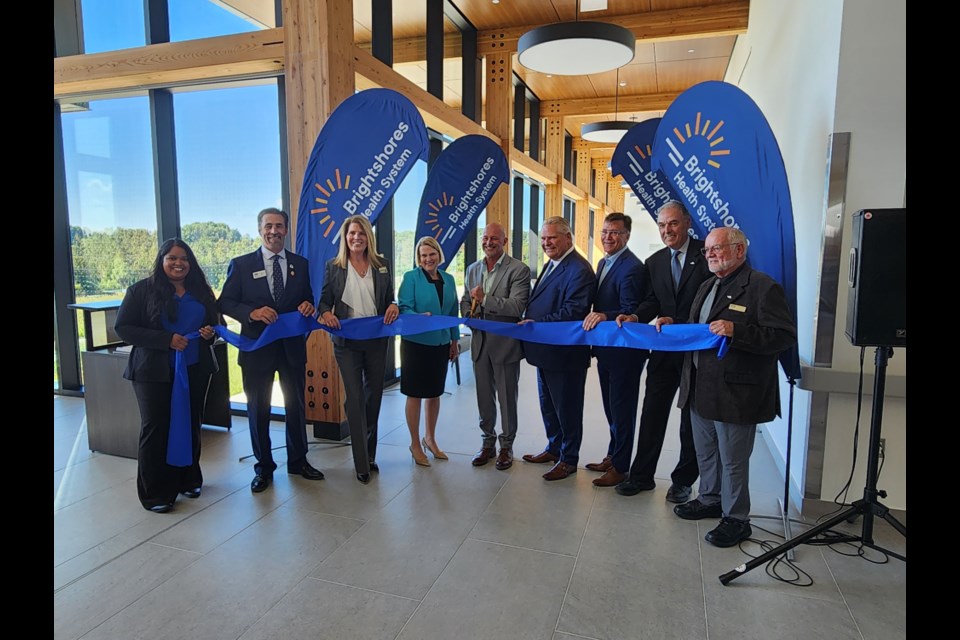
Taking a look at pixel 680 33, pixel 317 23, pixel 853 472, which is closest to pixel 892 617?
pixel 853 472

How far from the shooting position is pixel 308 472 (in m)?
3.71

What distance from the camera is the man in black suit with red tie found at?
3.31 metres

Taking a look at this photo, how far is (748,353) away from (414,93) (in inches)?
176

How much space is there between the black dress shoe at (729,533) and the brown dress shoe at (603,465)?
86cm

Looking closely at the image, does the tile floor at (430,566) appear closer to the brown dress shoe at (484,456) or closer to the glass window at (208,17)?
the brown dress shoe at (484,456)

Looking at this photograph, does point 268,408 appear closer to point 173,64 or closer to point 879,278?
point 173,64

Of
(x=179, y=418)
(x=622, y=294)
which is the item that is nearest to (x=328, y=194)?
(x=179, y=418)

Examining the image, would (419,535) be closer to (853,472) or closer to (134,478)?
(134,478)

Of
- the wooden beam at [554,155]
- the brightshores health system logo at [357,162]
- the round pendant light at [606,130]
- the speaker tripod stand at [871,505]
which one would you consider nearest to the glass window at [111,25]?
the brightshores health system logo at [357,162]

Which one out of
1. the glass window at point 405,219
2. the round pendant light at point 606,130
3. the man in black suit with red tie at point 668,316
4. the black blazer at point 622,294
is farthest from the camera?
the round pendant light at point 606,130

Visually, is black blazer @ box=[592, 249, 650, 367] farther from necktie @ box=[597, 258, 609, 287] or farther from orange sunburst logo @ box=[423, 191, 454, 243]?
orange sunburst logo @ box=[423, 191, 454, 243]

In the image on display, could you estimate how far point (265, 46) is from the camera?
4.39 metres

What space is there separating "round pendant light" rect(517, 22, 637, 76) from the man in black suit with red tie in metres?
2.87

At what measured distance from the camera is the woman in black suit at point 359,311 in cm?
360
